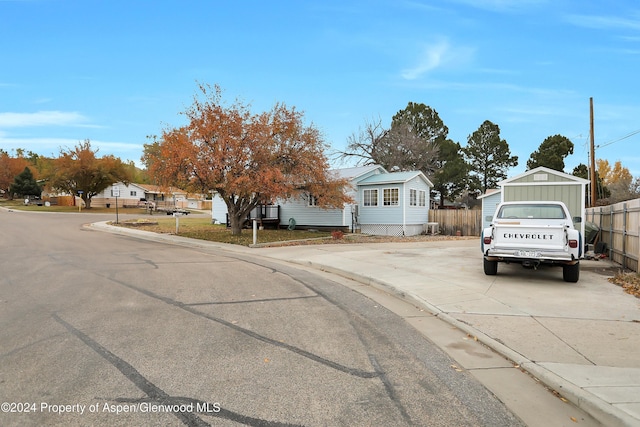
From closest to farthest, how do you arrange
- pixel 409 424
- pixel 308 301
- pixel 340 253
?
pixel 409 424 → pixel 308 301 → pixel 340 253

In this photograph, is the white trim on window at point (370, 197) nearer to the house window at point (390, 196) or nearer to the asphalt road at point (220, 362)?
the house window at point (390, 196)

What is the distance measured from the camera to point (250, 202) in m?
23.8

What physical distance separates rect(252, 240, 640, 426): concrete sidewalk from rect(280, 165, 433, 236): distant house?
13642 millimetres

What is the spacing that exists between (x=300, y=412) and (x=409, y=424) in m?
0.90

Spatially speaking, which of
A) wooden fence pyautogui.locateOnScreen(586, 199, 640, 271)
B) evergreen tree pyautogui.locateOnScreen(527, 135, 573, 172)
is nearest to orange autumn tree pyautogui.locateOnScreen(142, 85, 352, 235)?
wooden fence pyautogui.locateOnScreen(586, 199, 640, 271)

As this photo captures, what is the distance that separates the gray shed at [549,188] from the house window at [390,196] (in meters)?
8.14

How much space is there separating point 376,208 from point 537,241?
18.3m

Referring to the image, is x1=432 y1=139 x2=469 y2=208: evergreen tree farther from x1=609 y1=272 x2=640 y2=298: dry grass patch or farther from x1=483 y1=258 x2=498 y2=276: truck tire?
x1=483 y1=258 x2=498 y2=276: truck tire

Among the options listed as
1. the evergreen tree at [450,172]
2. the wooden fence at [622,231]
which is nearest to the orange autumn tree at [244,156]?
the wooden fence at [622,231]

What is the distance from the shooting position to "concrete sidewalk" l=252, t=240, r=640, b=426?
401cm

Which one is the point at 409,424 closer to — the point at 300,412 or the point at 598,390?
the point at 300,412

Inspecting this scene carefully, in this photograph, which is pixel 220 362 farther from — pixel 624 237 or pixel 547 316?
pixel 624 237

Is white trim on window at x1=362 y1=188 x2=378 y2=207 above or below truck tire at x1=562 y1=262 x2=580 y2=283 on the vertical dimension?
above

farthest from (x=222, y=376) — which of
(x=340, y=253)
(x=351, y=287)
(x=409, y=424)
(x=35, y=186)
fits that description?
(x=35, y=186)
